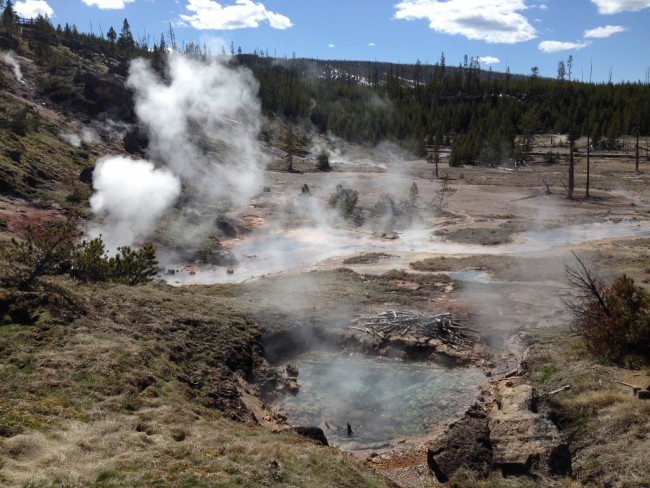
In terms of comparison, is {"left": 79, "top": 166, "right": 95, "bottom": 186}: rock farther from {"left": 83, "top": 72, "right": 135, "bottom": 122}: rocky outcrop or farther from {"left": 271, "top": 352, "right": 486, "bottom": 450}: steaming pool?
{"left": 271, "top": 352, "right": 486, "bottom": 450}: steaming pool

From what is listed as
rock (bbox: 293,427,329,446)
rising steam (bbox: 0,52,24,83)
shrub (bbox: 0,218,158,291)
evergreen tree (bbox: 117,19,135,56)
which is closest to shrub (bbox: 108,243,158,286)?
shrub (bbox: 0,218,158,291)

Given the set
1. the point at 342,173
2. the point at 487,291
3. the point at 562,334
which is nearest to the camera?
the point at 562,334

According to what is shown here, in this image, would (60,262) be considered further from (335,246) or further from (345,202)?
(345,202)

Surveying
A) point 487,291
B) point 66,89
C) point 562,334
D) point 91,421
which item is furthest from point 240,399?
point 66,89

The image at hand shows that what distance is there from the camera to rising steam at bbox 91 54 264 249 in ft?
110

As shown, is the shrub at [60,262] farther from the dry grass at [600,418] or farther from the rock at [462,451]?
the dry grass at [600,418]

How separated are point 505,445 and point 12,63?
73.8m

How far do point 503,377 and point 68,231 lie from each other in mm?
13234

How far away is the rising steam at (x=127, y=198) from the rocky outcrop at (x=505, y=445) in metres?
20.4

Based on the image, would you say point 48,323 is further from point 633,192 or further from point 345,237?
point 633,192

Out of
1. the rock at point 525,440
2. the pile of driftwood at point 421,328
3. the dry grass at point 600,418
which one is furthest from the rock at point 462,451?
the pile of driftwood at point 421,328

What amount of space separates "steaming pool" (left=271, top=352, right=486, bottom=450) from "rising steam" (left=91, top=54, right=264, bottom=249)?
1570 centimetres

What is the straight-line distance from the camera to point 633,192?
51.9m

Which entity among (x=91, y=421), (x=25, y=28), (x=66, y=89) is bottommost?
(x=91, y=421)
